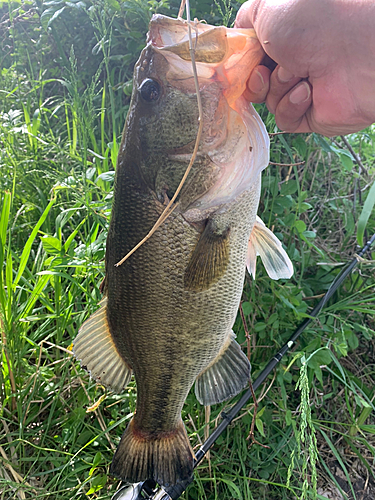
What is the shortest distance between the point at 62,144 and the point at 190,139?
216 centimetres

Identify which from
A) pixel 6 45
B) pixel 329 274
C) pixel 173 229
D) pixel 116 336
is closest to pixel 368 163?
pixel 329 274

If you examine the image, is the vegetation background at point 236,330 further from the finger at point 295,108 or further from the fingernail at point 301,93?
the fingernail at point 301,93

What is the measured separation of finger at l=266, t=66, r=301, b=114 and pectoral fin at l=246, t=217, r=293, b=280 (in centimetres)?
44

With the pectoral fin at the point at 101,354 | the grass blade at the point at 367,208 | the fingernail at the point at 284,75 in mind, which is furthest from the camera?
the grass blade at the point at 367,208

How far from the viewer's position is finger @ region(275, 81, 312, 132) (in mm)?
1131

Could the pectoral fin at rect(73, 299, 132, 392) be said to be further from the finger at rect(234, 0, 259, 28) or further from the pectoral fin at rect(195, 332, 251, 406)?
the finger at rect(234, 0, 259, 28)

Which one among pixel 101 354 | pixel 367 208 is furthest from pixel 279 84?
pixel 101 354

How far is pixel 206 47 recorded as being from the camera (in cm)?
102

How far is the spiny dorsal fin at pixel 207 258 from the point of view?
1.23m

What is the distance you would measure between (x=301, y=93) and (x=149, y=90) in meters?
0.49

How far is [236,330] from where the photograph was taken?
2076mm

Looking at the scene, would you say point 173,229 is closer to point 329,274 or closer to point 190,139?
point 190,139

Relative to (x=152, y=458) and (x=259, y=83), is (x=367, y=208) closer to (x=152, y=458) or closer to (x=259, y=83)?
(x=259, y=83)

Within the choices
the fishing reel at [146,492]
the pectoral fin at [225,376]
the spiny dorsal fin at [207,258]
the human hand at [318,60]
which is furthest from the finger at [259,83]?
the fishing reel at [146,492]
